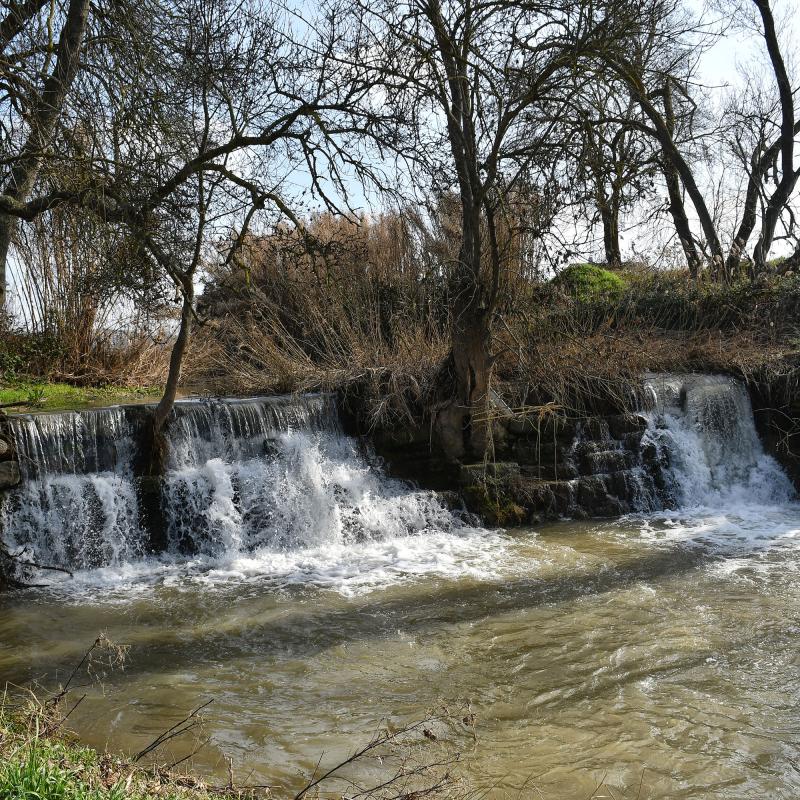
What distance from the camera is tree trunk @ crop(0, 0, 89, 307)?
5160 millimetres

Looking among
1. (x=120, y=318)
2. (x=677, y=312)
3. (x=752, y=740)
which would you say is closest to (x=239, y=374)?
(x=120, y=318)

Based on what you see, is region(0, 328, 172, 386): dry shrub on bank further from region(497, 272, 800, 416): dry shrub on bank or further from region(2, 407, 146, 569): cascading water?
region(497, 272, 800, 416): dry shrub on bank

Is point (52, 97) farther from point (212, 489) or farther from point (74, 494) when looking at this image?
point (212, 489)

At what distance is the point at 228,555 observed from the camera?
23.5ft

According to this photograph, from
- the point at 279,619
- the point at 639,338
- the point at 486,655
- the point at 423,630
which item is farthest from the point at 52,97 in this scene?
the point at 639,338

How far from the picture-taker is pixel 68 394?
31.9 ft

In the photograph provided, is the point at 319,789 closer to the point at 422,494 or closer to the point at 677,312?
the point at 422,494

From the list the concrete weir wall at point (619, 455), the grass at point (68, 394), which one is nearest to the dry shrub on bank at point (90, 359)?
the grass at point (68, 394)

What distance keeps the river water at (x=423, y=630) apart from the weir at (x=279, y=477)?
0.03 m

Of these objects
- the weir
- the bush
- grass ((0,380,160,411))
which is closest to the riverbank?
the weir

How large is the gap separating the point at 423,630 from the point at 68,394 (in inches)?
254

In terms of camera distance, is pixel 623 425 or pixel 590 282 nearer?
pixel 623 425

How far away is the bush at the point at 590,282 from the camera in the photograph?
1233 centimetres

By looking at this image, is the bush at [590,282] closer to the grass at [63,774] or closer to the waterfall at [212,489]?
the waterfall at [212,489]
